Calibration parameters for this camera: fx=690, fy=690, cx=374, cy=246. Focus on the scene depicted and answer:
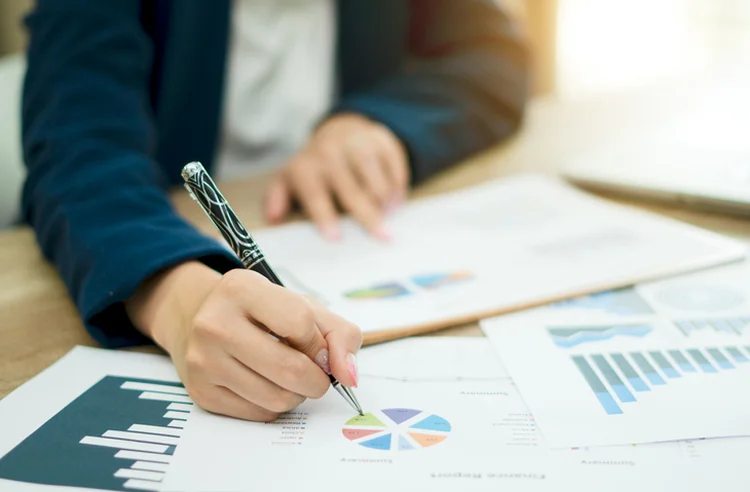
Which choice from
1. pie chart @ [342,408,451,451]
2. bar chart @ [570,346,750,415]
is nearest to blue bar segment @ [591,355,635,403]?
bar chart @ [570,346,750,415]

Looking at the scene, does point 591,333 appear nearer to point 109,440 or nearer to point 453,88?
point 109,440

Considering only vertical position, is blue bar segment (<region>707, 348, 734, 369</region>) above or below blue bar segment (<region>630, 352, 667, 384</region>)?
above

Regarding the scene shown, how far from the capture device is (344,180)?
0.71m

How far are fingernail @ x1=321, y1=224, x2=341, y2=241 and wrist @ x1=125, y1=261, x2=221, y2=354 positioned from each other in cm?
20

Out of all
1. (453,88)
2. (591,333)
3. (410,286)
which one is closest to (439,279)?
(410,286)

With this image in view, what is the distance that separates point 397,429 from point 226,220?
149mm

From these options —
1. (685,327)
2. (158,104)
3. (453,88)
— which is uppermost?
(453,88)

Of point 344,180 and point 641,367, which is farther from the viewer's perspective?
point 344,180

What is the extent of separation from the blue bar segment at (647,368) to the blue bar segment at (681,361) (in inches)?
0.7

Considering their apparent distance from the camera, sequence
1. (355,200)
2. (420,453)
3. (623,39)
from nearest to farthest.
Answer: (420,453) < (355,200) < (623,39)

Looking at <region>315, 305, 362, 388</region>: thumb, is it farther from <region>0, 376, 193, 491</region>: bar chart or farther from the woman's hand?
the woman's hand

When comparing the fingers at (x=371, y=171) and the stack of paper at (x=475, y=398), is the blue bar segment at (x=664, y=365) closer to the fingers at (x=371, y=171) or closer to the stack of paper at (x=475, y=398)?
the stack of paper at (x=475, y=398)

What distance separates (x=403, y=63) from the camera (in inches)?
44.7

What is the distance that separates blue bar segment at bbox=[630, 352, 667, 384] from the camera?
1.32ft
